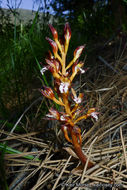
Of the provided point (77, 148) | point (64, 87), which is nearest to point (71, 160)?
point (77, 148)

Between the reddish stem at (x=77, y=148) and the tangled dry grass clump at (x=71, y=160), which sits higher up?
the reddish stem at (x=77, y=148)

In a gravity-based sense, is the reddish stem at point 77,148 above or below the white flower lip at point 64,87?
below

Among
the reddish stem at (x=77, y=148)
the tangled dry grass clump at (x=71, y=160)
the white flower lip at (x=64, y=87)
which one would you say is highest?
the white flower lip at (x=64, y=87)

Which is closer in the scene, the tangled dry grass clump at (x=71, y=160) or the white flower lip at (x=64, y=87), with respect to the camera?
the white flower lip at (x=64, y=87)

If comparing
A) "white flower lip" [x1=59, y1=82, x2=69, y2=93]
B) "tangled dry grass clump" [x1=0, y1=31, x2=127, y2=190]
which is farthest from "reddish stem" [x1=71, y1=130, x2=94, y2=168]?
"white flower lip" [x1=59, y1=82, x2=69, y2=93]

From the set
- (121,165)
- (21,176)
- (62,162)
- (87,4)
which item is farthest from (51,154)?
(87,4)

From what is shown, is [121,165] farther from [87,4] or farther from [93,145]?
[87,4]

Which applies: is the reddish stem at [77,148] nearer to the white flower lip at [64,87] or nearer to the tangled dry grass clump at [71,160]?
the tangled dry grass clump at [71,160]

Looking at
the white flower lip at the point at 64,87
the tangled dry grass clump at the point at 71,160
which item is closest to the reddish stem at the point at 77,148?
the tangled dry grass clump at the point at 71,160

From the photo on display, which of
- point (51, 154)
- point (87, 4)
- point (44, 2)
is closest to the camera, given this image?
point (51, 154)

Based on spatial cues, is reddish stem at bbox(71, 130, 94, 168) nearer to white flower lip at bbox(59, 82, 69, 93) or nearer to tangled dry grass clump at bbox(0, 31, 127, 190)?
tangled dry grass clump at bbox(0, 31, 127, 190)

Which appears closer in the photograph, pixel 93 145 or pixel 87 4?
pixel 93 145
